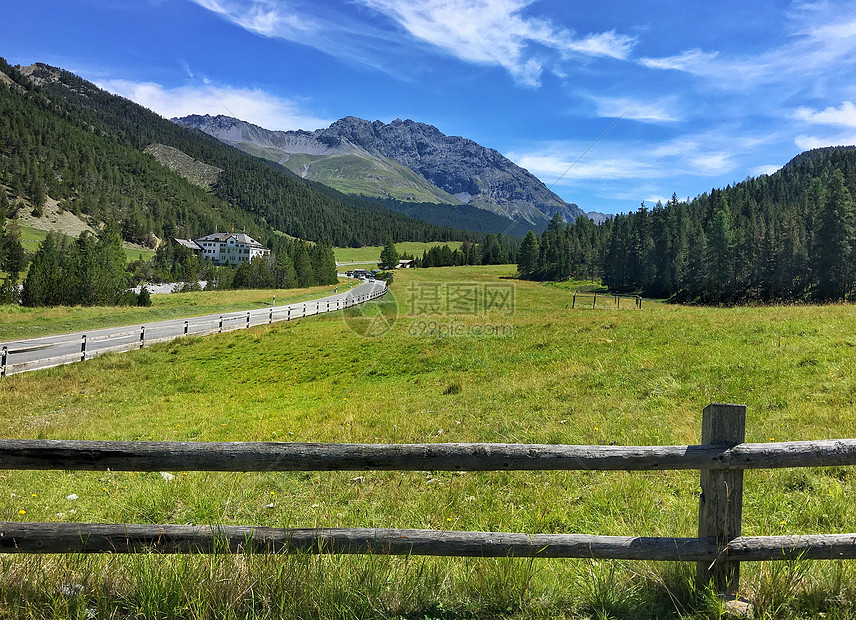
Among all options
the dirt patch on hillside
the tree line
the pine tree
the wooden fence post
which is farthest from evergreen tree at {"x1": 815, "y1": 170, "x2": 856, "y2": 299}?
the dirt patch on hillside

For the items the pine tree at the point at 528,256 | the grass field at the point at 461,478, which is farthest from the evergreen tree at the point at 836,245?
the grass field at the point at 461,478

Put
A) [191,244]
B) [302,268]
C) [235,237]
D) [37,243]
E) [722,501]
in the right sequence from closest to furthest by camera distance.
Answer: [722,501] < [302,268] < [37,243] < [235,237] < [191,244]

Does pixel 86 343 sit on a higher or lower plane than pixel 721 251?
lower

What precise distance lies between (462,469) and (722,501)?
2212 mm

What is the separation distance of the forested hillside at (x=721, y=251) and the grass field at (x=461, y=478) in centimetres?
8329

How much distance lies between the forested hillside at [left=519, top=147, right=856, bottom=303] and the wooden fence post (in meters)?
92.7

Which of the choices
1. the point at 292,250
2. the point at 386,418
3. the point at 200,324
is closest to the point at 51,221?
the point at 292,250

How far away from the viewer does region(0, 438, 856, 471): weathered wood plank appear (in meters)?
3.58

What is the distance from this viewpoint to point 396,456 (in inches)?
144

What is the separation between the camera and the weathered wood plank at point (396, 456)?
358cm

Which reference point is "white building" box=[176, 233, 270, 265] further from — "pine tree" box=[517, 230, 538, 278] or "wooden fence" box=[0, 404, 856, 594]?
"wooden fence" box=[0, 404, 856, 594]

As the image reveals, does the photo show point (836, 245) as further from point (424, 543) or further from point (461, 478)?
point (424, 543)

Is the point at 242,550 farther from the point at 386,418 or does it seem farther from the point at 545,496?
the point at 386,418

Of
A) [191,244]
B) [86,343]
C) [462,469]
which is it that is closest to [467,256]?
[191,244]
